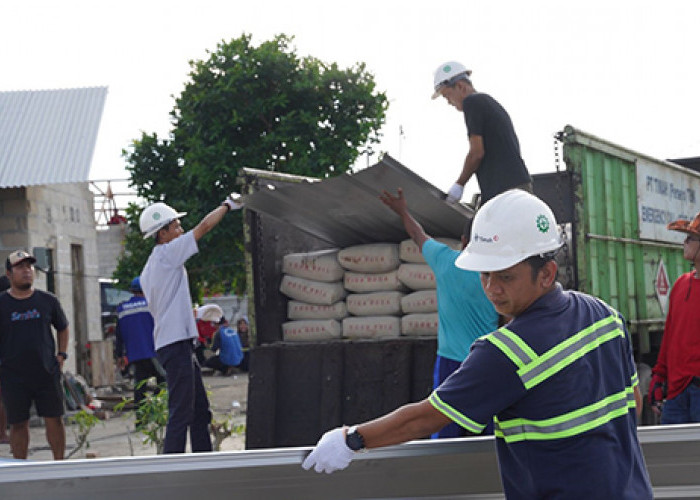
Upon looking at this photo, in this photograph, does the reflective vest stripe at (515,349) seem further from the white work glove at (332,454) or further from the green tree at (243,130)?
the green tree at (243,130)

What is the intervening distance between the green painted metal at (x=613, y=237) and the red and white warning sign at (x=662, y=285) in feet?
0.17

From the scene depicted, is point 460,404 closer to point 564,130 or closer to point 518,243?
point 518,243

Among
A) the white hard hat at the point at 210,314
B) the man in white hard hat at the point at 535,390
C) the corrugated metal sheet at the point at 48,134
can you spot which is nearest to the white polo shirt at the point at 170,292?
the man in white hard hat at the point at 535,390

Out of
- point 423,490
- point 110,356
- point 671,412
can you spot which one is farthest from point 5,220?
point 423,490

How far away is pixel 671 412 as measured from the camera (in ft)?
16.5

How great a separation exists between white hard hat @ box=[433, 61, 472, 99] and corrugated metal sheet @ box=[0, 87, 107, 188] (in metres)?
6.52

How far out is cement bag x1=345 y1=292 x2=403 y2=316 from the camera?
6094 millimetres

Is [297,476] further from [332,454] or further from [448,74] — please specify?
[448,74]

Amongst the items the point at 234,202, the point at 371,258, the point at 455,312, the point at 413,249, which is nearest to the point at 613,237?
the point at 413,249

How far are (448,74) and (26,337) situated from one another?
3816mm

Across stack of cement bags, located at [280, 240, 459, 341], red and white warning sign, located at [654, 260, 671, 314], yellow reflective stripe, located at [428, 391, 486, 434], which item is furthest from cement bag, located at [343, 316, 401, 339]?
yellow reflective stripe, located at [428, 391, 486, 434]

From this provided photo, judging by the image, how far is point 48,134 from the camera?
12312 millimetres

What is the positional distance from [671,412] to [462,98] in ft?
6.90

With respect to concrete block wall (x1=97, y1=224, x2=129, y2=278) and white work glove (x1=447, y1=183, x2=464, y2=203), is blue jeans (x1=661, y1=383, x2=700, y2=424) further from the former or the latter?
concrete block wall (x1=97, y1=224, x2=129, y2=278)
